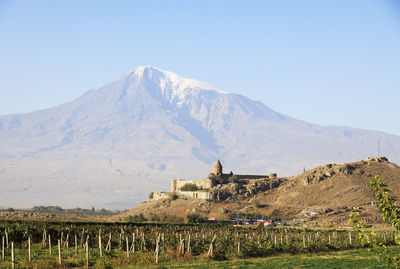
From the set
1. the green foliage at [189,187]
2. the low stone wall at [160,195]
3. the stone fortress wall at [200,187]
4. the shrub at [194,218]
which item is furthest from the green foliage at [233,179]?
the shrub at [194,218]

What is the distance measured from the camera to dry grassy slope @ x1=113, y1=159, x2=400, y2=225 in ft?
312

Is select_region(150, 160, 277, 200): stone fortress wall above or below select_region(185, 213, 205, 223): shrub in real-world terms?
above

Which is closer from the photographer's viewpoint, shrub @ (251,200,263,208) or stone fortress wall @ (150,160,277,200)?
shrub @ (251,200,263,208)

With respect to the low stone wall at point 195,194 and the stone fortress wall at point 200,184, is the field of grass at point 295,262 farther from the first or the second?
the stone fortress wall at point 200,184

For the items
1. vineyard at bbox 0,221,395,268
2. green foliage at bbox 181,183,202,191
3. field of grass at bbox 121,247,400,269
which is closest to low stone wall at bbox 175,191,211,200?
green foliage at bbox 181,183,202,191

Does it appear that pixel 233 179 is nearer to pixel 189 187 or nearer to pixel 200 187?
pixel 200 187

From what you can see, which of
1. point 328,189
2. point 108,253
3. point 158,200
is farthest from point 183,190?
point 108,253

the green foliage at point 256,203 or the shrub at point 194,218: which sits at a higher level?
the green foliage at point 256,203

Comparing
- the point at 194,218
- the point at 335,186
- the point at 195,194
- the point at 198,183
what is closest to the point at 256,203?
the point at 195,194

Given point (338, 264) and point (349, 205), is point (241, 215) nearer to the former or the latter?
point (349, 205)

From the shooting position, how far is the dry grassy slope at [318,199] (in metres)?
95.1

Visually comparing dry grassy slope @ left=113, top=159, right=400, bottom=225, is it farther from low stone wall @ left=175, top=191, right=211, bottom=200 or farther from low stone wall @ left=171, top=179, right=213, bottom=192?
low stone wall @ left=171, top=179, right=213, bottom=192

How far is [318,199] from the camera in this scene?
103625 millimetres

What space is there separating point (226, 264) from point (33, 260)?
437 inches
